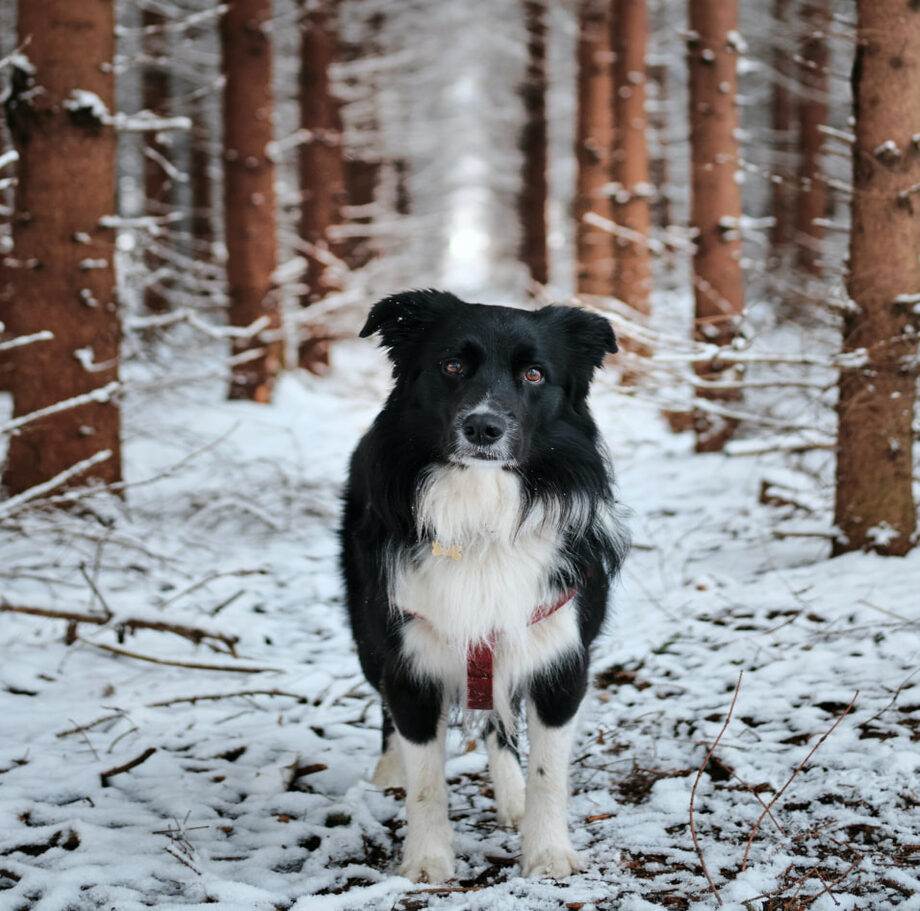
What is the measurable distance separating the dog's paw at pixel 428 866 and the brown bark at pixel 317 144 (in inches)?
471

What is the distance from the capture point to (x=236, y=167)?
11.3 metres

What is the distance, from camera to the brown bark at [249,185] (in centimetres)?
1112

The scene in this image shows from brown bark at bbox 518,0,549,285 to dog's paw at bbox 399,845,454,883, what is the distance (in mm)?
16188

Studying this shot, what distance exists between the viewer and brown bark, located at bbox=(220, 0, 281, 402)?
438 inches

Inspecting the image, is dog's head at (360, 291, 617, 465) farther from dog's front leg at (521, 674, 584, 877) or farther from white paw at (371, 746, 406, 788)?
white paw at (371, 746, 406, 788)

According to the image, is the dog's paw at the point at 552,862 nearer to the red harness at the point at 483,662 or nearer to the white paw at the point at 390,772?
the red harness at the point at 483,662

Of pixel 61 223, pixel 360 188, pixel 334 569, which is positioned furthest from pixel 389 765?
pixel 360 188

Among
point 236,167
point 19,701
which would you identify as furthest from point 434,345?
point 236,167

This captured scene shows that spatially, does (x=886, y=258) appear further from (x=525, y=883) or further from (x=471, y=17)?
(x=471, y=17)

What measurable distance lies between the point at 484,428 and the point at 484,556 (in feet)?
1.59

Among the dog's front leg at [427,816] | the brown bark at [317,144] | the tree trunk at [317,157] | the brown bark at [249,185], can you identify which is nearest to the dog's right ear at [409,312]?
the dog's front leg at [427,816]

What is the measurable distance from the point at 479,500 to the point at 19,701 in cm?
249

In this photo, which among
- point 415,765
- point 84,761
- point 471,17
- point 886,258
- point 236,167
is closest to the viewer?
point 415,765

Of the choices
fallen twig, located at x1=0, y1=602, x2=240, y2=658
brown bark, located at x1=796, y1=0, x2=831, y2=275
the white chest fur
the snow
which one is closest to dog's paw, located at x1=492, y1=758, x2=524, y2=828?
the white chest fur
